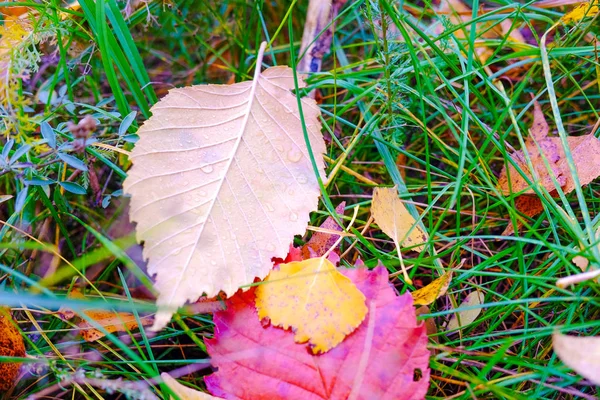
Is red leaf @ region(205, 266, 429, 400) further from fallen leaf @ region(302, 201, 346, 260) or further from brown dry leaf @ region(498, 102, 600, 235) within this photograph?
brown dry leaf @ region(498, 102, 600, 235)

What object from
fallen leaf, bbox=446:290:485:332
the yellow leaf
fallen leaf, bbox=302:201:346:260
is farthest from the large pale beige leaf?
the yellow leaf

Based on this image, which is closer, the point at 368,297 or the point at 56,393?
the point at 368,297

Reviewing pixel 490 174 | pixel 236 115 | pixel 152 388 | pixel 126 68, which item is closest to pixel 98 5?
pixel 126 68

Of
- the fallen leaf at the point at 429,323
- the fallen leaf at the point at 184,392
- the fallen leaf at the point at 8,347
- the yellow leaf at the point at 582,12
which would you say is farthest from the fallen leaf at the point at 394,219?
the fallen leaf at the point at 8,347

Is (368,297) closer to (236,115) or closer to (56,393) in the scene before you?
(236,115)

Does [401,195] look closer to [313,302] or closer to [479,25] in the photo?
[313,302]

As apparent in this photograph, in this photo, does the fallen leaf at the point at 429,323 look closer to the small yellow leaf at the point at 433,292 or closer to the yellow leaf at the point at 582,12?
the small yellow leaf at the point at 433,292

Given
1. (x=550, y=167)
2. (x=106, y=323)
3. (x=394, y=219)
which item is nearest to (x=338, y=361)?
(x=394, y=219)
